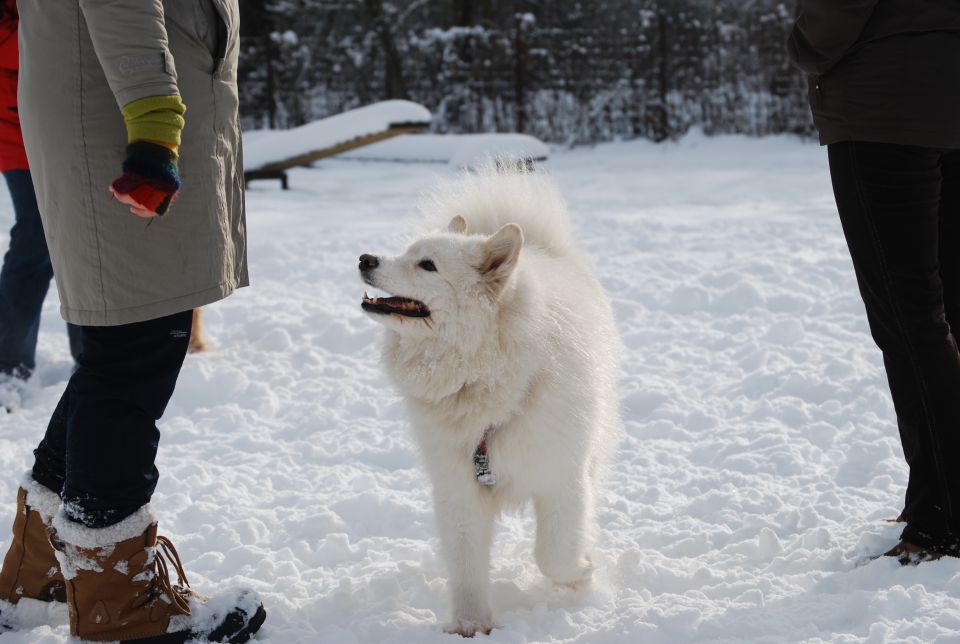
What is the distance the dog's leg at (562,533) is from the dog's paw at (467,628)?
24cm

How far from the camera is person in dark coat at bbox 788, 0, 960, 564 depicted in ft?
6.95

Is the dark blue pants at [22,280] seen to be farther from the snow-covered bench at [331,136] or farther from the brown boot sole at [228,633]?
the snow-covered bench at [331,136]

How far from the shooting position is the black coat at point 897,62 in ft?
6.91

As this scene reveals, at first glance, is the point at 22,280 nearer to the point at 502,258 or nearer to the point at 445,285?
the point at 445,285

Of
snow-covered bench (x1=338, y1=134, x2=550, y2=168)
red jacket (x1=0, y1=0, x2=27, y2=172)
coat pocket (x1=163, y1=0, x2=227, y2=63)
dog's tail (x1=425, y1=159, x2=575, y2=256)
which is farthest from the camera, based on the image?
snow-covered bench (x1=338, y1=134, x2=550, y2=168)

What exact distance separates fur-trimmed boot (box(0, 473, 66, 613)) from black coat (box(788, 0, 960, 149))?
216 cm

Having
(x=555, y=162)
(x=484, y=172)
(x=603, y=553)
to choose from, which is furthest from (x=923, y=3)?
(x=555, y=162)

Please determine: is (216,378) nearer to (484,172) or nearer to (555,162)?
(484,172)

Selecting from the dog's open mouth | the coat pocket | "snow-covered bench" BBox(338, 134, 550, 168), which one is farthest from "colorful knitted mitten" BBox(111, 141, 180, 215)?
"snow-covered bench" BBox(338, 134, 550, 168)

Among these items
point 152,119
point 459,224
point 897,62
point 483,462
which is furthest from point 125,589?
point 897,62

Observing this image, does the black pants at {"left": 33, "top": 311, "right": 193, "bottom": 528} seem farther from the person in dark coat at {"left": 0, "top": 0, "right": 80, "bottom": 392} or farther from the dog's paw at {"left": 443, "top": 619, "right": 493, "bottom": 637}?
the person in dark coat at {"left": 0, "top": 0, "right": 80, "bottom": 392}

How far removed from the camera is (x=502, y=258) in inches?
90.3

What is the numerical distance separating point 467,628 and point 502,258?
938 millimetres

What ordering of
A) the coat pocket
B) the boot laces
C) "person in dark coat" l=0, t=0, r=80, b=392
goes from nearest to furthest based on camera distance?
1. the coat pocket
2. the boot laces
3. "person in dark coat" l=0, t=0, r=80, b=392
